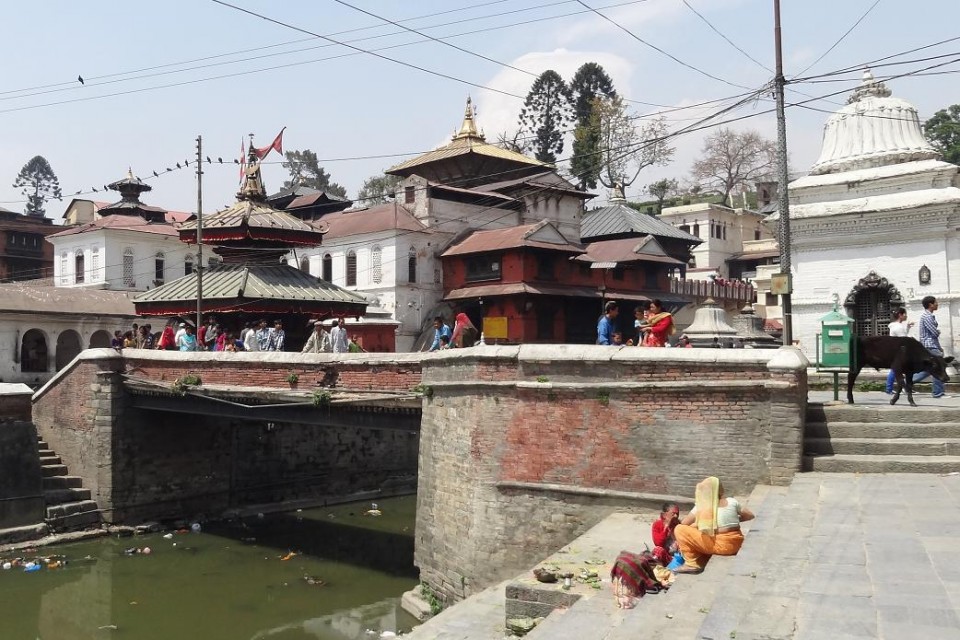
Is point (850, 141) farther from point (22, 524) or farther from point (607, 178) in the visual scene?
point (607, 178)

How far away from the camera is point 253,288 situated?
22.0m

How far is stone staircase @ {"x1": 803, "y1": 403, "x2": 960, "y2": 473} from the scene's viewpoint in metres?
10.3

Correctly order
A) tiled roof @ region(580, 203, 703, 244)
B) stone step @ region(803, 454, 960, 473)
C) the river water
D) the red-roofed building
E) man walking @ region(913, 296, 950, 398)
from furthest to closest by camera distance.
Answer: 1. tiled roof @ region(580, 203, 703, 244)
2. the red-roofed building
3. the river water
4. man walking @ region(913, 296, 950, 398)
5. stone step @ region(803, 454, 960, 473)

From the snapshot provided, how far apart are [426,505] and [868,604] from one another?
9.30 metres

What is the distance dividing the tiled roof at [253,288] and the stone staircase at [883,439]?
1431 centimetres

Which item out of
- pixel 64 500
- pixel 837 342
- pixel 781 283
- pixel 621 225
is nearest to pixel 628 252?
pixel 621 225

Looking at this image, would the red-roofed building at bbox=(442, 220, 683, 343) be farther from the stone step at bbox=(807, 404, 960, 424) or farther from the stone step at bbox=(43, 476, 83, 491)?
the stone step at bbox=(807, 404, 960, 424)

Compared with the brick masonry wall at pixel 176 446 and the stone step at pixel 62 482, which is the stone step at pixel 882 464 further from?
the stone step at pixel 62 482

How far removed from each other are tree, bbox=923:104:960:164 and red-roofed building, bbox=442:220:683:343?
102ft

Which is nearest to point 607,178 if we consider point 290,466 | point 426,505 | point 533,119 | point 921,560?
point 533,119

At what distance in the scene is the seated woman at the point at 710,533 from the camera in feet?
26.9

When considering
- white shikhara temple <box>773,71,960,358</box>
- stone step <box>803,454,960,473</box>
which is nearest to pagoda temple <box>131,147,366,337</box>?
white shikhara temple <box>773,71,960,358</box>

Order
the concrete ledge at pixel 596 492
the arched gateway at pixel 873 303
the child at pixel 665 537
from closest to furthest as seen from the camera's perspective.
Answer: the child at pixel 665 537, the concrete ledge at pixel 596 492, the arched gateway at pixel 873 303

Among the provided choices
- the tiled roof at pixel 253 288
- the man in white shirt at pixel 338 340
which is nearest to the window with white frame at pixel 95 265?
the tiled roof at pixel 253 288
